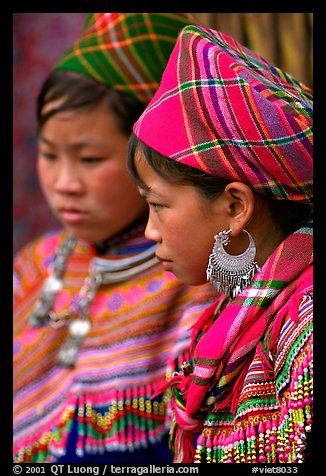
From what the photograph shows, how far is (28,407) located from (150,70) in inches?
38.3

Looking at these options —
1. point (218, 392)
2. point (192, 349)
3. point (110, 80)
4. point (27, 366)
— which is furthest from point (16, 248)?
point (218, 392)

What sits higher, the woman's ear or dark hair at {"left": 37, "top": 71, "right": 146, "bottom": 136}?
dark hair at {"left": 37, "top": 71, "right": 146, "bottom": 136}

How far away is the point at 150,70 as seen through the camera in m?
1.86

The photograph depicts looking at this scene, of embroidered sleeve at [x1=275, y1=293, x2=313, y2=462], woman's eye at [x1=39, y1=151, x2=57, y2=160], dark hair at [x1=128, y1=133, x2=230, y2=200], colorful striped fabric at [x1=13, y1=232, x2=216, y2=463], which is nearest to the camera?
embroidered sleeve at [x1=275, y1=293, x2=313, y2=462]

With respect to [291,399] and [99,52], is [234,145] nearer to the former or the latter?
[291,399]

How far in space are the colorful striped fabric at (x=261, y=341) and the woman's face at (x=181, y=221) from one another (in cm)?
11

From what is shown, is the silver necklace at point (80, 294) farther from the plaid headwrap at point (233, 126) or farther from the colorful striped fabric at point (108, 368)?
the plaid headwrap at point (233, 126)

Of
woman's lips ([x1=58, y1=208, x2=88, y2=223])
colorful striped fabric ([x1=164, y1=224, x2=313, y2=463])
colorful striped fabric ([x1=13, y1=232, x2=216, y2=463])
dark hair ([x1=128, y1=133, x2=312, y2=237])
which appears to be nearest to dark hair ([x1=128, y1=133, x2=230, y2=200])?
dark hair ([x1=128, y1=133, x2=312, y2=237])

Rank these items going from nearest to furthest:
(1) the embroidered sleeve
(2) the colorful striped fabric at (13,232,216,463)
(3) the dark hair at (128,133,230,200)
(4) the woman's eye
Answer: (1) the embroidered sleeve → (3) the dark hair at (128,133,230,200) → (2) the colorful striped fabric at (13,232,216,463) → (4) the woman's eye

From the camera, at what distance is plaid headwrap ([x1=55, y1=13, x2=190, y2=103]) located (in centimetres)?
184

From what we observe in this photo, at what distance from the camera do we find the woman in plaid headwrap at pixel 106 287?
5.98 ft

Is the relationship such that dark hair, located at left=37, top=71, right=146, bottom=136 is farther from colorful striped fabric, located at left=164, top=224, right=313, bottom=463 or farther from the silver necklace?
colorful striped fabric, located at left=164, top=224, right=313, bottom=463

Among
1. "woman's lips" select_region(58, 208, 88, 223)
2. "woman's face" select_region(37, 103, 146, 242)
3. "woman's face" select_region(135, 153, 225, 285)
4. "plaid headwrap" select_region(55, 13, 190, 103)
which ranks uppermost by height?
"plaid headwrap" select_region(55, 13, 190, 103)
